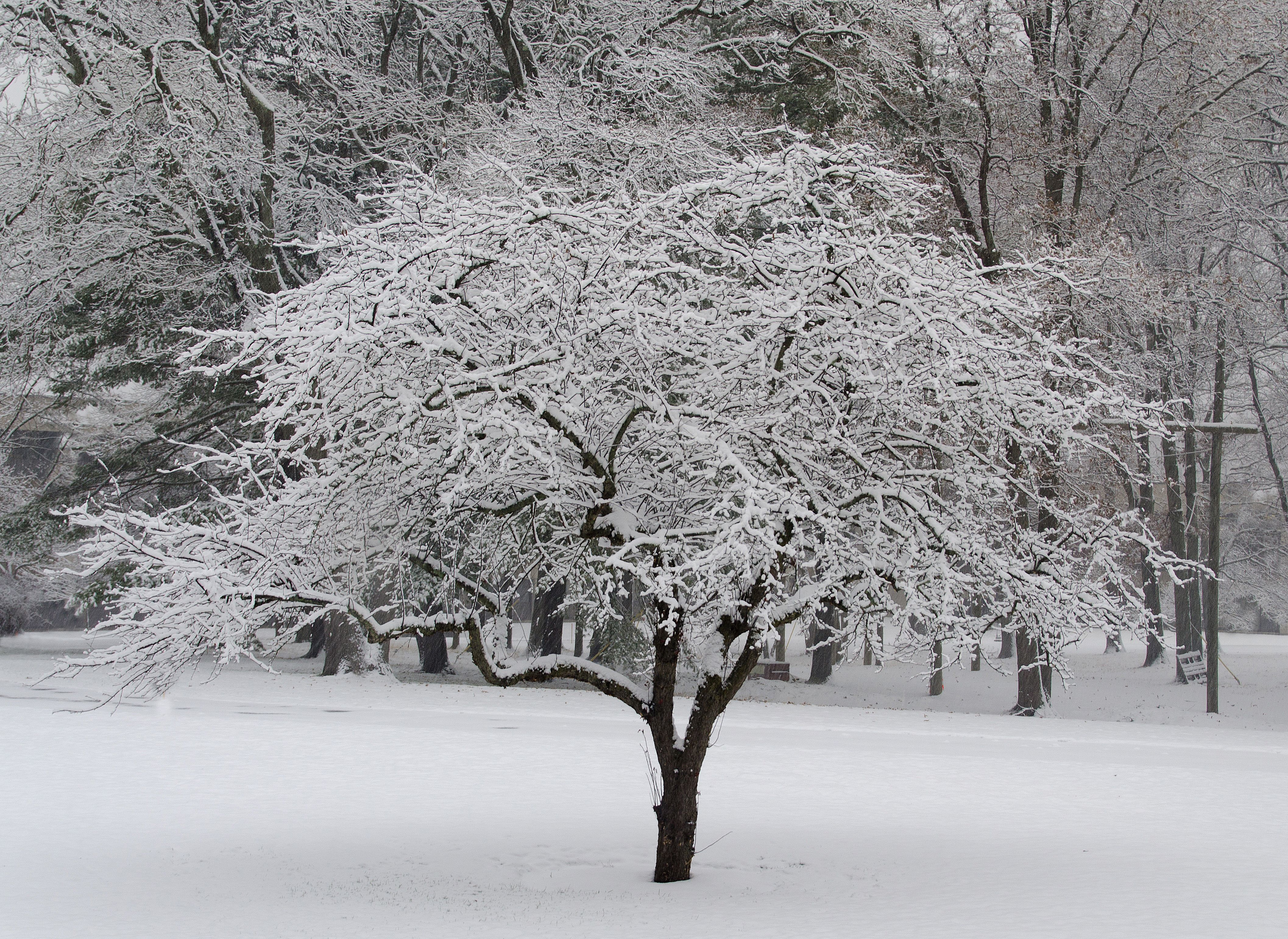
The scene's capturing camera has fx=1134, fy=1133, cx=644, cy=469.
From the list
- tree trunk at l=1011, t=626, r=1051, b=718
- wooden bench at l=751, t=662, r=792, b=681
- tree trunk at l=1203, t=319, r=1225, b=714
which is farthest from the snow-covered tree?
wooden bench at l=751, t=662, r=792, b=681

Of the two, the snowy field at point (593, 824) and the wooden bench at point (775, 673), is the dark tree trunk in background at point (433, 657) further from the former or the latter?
the wooden bench at point (775, 673)

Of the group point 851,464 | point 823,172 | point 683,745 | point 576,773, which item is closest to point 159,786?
point 576,773

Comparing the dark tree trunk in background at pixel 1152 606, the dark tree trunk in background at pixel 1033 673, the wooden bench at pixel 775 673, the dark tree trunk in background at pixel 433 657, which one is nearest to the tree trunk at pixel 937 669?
the dark tree trunk in background at pixel 1033 673

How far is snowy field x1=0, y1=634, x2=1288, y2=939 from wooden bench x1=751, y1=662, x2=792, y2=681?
25.8ft

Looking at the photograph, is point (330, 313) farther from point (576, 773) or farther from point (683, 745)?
point (576, 773)

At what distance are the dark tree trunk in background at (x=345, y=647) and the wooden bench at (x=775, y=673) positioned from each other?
34.0ft

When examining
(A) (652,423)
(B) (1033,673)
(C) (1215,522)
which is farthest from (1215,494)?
(A) (652,423)

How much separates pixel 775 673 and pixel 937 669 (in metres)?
21.8

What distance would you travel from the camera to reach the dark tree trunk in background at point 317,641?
110 ft

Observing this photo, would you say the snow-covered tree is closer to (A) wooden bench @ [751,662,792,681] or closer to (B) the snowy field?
(B) the snowy field

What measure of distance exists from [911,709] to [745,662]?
16.5 meters

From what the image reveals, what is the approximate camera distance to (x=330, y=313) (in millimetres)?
7684

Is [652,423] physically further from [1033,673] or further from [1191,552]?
[1191,552]

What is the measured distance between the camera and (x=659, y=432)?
25.8 ft
